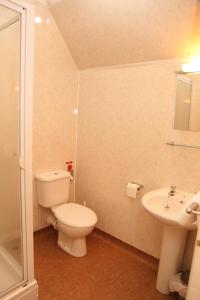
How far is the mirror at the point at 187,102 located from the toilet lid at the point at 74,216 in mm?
1194

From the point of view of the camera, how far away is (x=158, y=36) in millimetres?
1768

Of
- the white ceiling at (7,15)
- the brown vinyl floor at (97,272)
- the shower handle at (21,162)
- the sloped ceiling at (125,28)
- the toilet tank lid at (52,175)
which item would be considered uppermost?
the sloped ceiling at (125,28)

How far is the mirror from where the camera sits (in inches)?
70.2

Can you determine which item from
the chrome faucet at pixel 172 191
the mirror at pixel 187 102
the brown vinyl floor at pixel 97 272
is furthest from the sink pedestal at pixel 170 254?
the mirror at pixel 187 102

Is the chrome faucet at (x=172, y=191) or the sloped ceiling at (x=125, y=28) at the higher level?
the sloped ceiling at (x=125, y=28)

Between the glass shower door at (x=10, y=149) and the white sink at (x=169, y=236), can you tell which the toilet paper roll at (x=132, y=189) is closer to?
the white sink at (x=169, y=236)

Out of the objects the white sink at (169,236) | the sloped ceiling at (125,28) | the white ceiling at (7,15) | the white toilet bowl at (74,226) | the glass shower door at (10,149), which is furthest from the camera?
the white toilet bowl at (74,226)

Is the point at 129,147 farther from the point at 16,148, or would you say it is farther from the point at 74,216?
the point at 16,148

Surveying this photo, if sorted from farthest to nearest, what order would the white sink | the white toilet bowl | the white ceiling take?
the white toilet bowl < the white sink < the white ceiling

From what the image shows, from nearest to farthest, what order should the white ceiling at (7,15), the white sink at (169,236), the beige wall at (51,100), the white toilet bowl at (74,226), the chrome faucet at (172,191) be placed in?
the white ceiling at (7,15)
the white sink at (169,236)
the chrome faucet at (172,191)
the white toilet bowl at (74,226)
the beige wall at (51,100)

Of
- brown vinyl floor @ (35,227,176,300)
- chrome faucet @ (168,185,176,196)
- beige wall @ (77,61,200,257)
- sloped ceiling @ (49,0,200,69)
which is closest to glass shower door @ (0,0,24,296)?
brown vinyl floor @ (35,227,176,300)

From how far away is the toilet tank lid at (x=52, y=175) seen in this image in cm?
230

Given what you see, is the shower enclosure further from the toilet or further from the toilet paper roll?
the toilet paper roll

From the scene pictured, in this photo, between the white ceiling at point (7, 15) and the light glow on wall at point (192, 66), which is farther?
the light glow on wall at point (192, 66)
